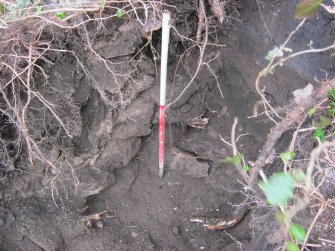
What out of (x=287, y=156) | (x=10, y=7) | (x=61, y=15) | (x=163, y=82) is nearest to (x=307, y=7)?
(x=287, y=156)

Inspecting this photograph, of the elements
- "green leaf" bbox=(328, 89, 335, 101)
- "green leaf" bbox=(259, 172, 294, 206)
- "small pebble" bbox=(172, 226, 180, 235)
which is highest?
"green leaf" bbox=(259, 172, 294, 206)

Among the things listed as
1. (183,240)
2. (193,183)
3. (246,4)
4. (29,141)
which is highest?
(246,4)

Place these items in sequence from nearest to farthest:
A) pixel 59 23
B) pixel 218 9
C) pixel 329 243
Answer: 1. pixel 329 243
2. pixel 59 23
3. pixel 218 9

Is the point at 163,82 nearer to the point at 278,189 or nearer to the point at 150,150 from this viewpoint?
the point at 150,150

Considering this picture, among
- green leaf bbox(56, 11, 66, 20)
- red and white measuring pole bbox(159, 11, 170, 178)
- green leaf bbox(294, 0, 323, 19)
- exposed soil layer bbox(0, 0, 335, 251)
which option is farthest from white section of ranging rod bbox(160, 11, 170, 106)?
green leaf bbox(294, 0, 323, 19)

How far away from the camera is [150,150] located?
6.74 feet

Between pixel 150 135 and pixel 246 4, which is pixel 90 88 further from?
pixel 246 4

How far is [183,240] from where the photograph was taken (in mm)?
1979

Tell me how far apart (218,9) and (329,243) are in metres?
0.99

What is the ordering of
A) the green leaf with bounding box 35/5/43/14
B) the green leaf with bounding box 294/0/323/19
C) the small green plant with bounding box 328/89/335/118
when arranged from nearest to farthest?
the green leaf with bounding box 294/0/323/19 < the small green plant with bounding box 328/89/335/118 < the green leaf with bounding box 35/5/43/14

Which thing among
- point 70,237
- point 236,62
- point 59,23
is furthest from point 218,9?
point 70,237

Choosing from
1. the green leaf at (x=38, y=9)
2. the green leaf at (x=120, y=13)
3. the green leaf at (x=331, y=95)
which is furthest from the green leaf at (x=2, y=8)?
the green leaf at (x=331, y=95)

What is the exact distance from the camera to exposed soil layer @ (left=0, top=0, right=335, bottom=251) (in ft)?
5.42

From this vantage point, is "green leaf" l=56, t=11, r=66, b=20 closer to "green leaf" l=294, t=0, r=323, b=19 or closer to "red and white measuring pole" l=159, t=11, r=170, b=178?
"red and white measuring pole" l=159, t=11, r=170, b=178
